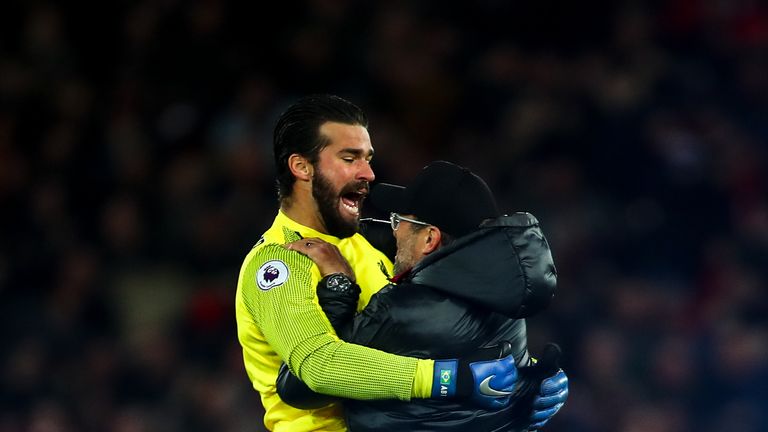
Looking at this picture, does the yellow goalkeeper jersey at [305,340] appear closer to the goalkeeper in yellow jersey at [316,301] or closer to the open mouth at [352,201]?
the goalkeeper in yellow jersey at [316,301]

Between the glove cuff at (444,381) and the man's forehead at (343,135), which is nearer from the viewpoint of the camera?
the glove cuff at (444,381)

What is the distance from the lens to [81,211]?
7.34m

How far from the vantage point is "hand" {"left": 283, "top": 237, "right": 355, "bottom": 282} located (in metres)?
3.42

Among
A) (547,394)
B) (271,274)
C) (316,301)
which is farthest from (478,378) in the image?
(271,274)

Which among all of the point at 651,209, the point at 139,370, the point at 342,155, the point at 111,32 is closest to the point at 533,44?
the point at 651,209

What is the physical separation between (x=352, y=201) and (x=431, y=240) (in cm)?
34

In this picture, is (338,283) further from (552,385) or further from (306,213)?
(552,385)

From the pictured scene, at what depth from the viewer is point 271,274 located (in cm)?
340

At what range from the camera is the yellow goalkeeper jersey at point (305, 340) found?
10.5 feet

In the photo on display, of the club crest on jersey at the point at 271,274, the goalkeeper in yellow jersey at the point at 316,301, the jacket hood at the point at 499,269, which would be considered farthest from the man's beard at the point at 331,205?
the jacket hood at the point at 499,269

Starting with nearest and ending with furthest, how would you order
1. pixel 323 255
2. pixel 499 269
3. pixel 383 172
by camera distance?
pixel 499 269, pixel 323 255, pixel 383 172

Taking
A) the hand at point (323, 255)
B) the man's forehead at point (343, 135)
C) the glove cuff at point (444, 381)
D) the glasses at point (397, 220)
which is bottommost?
the glove cuff at point (444, 381)

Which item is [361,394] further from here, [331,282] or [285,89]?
[285,89]

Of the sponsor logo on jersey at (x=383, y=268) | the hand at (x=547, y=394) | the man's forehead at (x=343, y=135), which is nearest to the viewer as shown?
the hand at (x=547, y=394)
